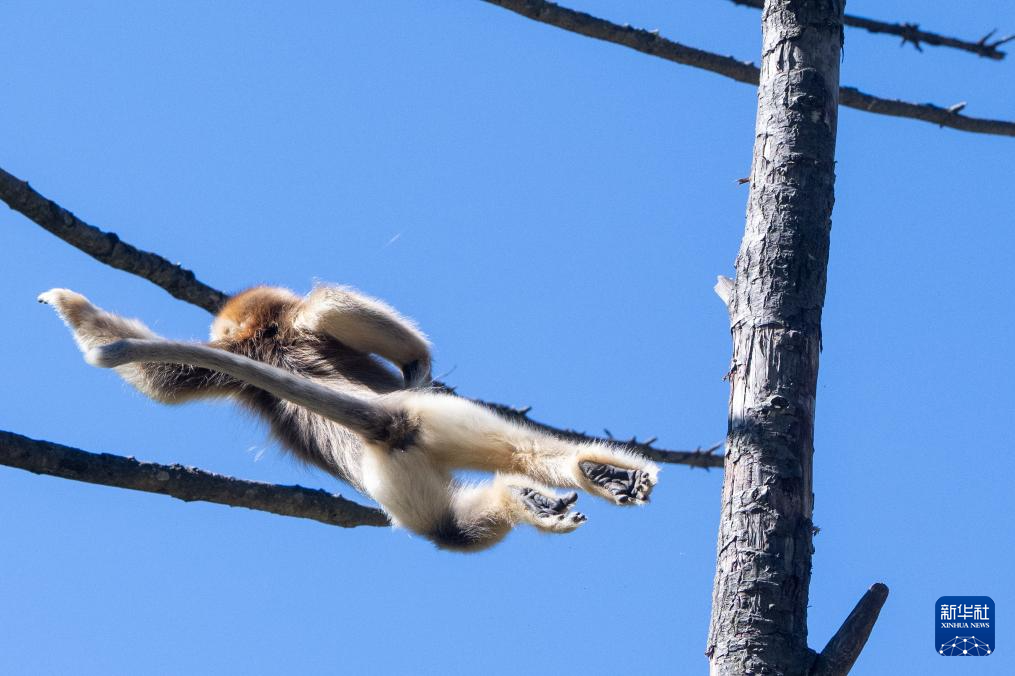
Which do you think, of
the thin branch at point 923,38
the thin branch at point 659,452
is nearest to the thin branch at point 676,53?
the thin branch at point 923,38

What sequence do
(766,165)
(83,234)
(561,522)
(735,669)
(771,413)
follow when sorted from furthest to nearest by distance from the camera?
1. (83,234)
2. (561,522)
3. (766,165)
4. (771,413)
5. (735,669)

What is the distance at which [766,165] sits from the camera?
3912 mm

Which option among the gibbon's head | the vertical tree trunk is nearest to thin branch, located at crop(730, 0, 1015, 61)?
the vertical tree trunk

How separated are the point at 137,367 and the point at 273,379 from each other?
1.13 metres

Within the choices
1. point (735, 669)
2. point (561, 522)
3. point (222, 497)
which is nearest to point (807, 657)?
point (735, 669)

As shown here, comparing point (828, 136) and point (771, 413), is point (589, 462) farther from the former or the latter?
point (828, 136)

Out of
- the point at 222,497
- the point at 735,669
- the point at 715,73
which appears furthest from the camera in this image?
the point at 715,73

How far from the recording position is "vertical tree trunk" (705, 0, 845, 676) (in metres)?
3.27

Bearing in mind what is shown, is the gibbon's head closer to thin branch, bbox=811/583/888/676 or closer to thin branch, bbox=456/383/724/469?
thin branch, bbox=456/383/724/469

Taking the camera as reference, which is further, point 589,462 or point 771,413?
point 589,462

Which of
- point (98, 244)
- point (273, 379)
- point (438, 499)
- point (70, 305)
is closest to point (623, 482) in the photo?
point (438, 499)

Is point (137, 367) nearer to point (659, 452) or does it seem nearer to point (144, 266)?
point (144, 266)

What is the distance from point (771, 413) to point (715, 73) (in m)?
3.05

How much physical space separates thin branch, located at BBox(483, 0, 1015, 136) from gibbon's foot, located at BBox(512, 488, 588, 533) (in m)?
Result: 2.63
